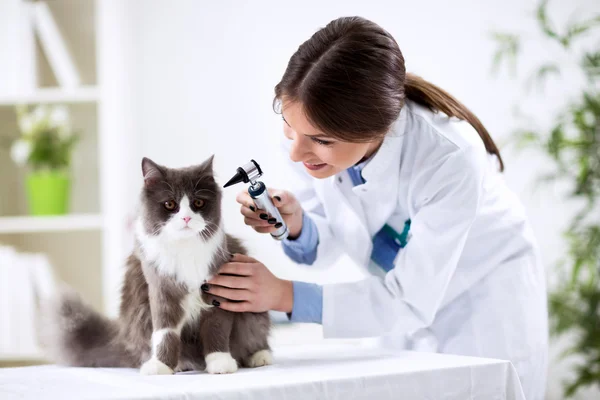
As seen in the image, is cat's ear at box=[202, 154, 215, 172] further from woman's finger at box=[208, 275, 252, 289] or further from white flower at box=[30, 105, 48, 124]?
white flower at box=[30, 105, 48, 124]

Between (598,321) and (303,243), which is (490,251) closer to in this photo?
(303,243)

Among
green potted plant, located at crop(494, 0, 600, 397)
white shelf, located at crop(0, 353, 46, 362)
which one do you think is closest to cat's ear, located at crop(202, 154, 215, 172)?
green potted plant, located at crop(494, 0, 600, 397)

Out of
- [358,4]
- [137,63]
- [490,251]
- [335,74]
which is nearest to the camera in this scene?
[335,74]

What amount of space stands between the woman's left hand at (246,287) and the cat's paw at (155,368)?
12cm

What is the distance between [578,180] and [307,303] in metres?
1.49

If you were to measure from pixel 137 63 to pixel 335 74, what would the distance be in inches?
72.2

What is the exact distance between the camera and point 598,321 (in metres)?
2.24

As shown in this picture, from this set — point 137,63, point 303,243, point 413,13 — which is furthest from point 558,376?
point 137,63

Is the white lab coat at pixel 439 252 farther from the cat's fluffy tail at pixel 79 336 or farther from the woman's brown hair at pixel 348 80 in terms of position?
the cat's fluffy tail at pixel 79 336

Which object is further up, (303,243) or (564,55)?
(564,55)

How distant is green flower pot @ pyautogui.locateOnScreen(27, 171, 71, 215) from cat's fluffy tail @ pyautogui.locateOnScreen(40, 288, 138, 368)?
1.47m

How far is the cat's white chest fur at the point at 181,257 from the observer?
93 cm

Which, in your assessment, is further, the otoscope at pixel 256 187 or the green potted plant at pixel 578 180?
the green potted plant at pixel 578 180

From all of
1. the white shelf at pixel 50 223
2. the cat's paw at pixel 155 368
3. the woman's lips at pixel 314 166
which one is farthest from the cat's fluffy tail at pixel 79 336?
the white shelf at pixel 50 223
